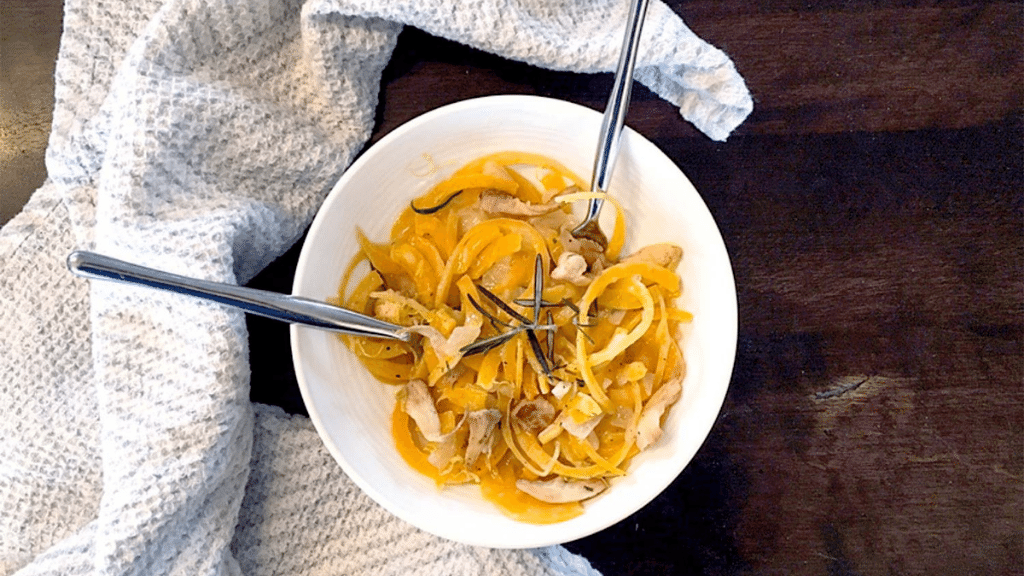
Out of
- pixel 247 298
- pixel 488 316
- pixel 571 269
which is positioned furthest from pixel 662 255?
pixel 247 298

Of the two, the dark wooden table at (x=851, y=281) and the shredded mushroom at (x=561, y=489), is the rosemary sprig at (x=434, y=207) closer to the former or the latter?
the dark wooden table at (x=851, y=281)

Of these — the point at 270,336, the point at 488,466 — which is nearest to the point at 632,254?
the point at 488,466

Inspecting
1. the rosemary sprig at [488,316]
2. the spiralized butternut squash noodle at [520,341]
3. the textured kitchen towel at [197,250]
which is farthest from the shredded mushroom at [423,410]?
the textured kitchen towel at [197,250]

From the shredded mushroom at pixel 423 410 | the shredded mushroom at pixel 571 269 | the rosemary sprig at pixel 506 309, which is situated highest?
the shredded mushroom at pixel 571 269

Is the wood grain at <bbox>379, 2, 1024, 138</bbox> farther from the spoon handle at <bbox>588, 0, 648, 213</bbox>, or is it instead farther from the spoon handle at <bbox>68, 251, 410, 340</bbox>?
the spoon handle at <bbox>68, 251, 410, 340</bbox>

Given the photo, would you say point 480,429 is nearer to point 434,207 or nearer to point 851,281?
point 434,207
